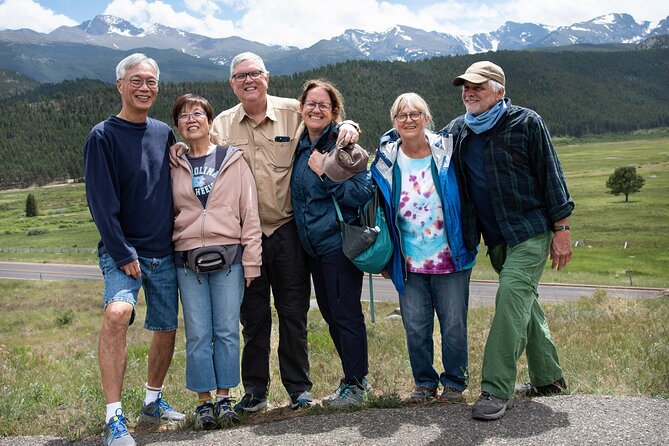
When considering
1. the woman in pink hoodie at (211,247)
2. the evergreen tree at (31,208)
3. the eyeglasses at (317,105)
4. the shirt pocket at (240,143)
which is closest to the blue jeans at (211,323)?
the woman in pink hoodie at (211,247)

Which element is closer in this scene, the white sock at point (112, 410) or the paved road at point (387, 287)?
the white sock at point (112, 410)

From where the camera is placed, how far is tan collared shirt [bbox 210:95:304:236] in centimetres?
536

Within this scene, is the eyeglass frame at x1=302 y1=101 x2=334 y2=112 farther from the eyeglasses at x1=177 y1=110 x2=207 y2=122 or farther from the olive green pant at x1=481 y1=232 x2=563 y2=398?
the olive green pant at x1=481 y1=232 x2=563 y2=398

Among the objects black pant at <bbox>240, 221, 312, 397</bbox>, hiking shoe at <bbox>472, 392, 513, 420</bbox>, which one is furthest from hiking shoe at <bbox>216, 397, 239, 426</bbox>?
hiking shoe at <bbox>472, 392, 513, 420</bbox>

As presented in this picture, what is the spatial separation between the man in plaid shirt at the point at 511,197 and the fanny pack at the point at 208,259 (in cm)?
210

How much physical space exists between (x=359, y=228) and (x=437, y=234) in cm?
69

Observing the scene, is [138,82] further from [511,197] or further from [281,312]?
[511,197]

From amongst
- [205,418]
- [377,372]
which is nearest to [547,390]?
[377,372]

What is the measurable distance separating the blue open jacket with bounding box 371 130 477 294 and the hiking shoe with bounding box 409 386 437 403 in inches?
35.6

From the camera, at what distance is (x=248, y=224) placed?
16.7ft

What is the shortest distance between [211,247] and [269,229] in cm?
67

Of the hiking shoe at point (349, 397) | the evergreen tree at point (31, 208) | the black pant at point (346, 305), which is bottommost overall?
the evergreen tree at point (31, 208)

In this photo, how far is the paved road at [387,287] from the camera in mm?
22730

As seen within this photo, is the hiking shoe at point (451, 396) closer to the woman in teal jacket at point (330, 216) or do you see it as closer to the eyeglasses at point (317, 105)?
the woman in teal jacket at point (330, 216)
